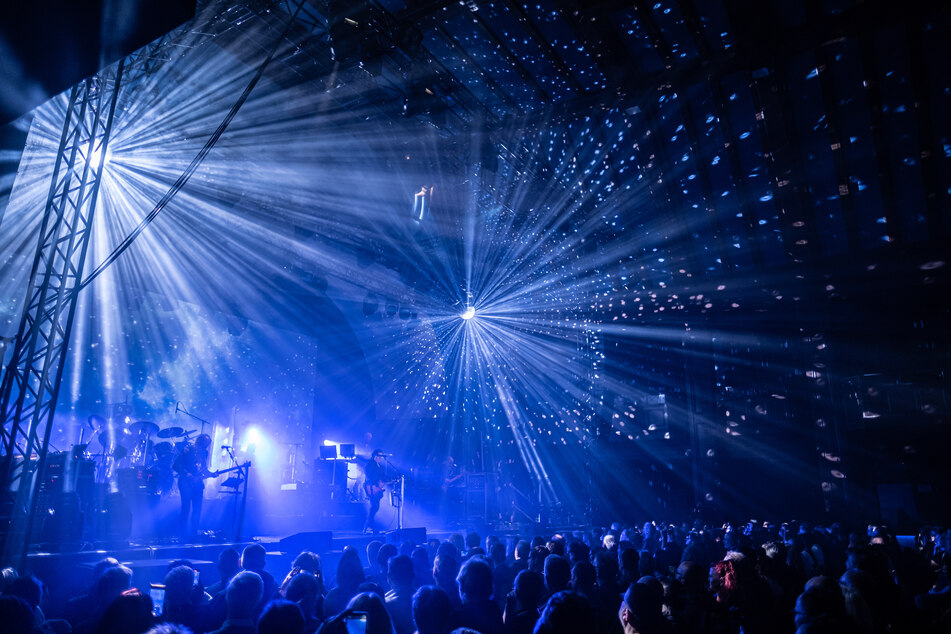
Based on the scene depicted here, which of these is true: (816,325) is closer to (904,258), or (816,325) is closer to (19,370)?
(904,258)

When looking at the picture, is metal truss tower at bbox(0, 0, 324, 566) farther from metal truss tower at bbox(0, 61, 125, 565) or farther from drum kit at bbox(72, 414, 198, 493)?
drum kit at bbox(72, 414, 198, 493)

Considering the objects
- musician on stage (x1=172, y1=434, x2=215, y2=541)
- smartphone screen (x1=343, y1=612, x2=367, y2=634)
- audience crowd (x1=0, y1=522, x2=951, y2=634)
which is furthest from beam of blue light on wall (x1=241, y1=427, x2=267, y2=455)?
smartphone screen (x1=343, y1=612, x2=367, y2=634)

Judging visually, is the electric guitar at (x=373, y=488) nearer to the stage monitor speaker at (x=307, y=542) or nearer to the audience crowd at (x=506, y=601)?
the stage monitor speaker at (x=307, y=542)

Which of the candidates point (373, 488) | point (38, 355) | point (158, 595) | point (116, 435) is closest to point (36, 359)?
point (38, 355)

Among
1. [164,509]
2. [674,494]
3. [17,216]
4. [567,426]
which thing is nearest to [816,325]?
[674,494]

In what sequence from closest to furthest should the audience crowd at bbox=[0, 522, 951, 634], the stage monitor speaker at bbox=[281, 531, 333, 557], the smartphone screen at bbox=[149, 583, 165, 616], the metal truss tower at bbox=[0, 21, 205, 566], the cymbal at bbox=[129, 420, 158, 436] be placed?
the audience crowd at bbox=[0, 522, 951, 634] < the smartphone screen at bbox=[149, 583, 165, 616] < the metal truss tower at bbox=[0, 21, 205, 566] < the stage monitor speaker at bbox=[281, 531, 333, 557] < the cymbal at bbox=[129, 420, 158, 436]

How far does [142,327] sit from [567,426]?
9404 mm

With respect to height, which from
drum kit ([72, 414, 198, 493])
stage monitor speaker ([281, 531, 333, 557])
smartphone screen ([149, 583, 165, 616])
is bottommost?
stage monitor speaker ([281, 531, 333, 557])

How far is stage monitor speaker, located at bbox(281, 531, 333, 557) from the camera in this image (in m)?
5.69

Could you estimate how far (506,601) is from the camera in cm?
307

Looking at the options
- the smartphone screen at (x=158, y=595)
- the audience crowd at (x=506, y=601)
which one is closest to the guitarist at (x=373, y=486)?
the audience crowd at (x=506, y=601)

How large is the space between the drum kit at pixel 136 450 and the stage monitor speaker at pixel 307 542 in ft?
10.4

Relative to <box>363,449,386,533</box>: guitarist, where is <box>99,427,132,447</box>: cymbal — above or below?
above

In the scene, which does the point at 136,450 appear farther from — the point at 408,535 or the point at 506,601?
the point at 506,601
